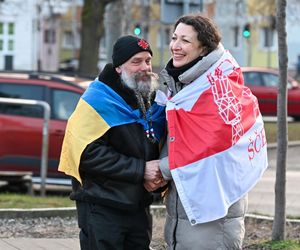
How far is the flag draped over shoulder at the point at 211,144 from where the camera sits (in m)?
4.44

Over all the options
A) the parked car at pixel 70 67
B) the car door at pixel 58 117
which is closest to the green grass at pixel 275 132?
the car door at pixel 58 117

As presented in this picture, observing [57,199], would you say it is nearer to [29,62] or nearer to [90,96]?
[90,96]

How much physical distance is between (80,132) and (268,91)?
66.6ft

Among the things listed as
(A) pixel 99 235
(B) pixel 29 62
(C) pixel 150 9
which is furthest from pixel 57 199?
(B) pixel 29 62

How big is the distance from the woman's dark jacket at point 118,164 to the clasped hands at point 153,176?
0.09 feet

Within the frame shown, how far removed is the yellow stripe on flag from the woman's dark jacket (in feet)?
0.10

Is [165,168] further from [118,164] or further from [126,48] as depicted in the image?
[126,48]

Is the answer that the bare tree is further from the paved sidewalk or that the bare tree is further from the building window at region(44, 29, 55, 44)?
the building window at region(44, 29, 55, 44)

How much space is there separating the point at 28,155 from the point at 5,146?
0.33 m

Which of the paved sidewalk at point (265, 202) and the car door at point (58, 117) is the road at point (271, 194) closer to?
the paved sidewalk at point (265, 202)

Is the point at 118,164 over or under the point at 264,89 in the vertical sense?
over

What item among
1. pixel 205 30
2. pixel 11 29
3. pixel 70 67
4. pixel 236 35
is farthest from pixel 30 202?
pixel 11 29

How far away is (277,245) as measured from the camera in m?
7.62

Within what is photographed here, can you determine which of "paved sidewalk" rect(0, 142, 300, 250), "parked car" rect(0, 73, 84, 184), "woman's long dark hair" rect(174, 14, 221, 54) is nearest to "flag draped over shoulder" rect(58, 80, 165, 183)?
"woman's long dark hair" rect(174, 14, 221, 54)
